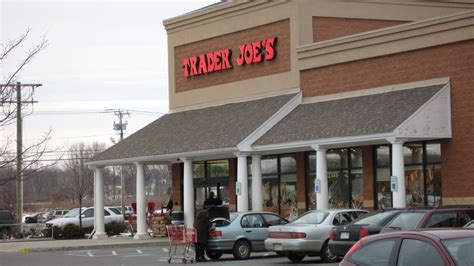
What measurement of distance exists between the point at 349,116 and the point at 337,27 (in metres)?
6.50

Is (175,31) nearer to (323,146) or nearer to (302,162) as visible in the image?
(302,162)

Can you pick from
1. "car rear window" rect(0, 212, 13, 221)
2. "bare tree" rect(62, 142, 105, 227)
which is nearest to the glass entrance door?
"car rear window" rect(0, 212, 13, 221)

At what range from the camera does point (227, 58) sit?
40594 mm

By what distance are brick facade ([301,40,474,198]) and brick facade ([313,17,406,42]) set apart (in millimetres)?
4694

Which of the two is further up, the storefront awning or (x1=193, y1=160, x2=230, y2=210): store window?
the storefront awning

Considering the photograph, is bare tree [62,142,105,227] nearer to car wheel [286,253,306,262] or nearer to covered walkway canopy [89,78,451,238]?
covered walkway canopy [89,78,451,238]

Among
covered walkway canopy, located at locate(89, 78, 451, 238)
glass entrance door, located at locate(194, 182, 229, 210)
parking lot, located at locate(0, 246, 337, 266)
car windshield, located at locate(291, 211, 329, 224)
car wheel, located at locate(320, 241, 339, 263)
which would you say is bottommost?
parking lot, located at locate(0, 246, 337, 266)

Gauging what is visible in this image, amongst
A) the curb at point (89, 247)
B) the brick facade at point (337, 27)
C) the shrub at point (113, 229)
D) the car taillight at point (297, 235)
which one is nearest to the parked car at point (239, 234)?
the car taillight at point (297, 235)

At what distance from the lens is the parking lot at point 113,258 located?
27.8 m

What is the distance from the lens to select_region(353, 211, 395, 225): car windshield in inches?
891

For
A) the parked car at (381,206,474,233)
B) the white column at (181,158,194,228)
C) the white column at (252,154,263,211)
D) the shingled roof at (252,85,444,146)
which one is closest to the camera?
the parked car at (381,206,474,233)

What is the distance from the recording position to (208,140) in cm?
3725

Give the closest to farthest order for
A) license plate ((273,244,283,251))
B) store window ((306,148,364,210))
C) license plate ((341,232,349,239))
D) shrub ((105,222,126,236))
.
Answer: license plate ((341,232,349,239))
license plate ((273,244,283,251))
store window ((306,148,364,210))
shrub ((105,222,126,236))

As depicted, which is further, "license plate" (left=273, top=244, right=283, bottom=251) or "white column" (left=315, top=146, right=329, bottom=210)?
"white column" (left=315, top=146, right=329, bottom=210)
